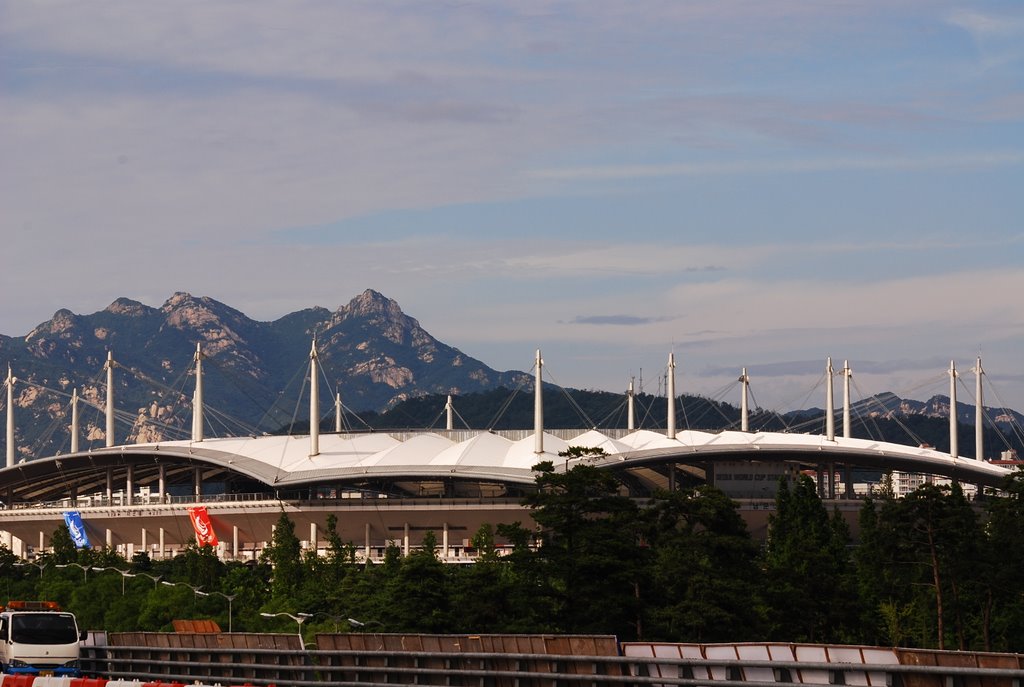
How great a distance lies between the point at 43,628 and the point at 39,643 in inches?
29.0

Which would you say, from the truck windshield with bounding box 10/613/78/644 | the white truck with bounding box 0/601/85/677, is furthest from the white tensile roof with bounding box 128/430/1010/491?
the white truck with bounding box 0/601/85/677

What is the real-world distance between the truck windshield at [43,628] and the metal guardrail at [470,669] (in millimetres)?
1895

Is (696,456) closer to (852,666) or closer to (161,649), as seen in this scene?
(161,649)

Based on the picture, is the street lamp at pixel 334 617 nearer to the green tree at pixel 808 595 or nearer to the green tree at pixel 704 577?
the green tree at pixel 704 577

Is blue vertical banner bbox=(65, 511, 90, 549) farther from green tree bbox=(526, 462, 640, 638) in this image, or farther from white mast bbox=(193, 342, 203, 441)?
green tree bbox=(526, 462, 640, 638)

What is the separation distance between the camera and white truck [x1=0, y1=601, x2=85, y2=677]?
177 feet

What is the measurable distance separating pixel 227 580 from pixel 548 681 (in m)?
81.7

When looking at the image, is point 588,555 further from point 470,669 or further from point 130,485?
point 130,485

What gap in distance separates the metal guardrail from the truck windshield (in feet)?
6.22

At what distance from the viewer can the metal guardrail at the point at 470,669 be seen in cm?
3250

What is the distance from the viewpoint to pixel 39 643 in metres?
54.8

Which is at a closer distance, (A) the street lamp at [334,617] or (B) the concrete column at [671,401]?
(A) the street lamp at [334,617]

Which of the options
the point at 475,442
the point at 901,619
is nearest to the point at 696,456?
the point at 475,442

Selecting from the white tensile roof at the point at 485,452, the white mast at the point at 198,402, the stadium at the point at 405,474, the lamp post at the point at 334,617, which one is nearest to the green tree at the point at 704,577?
the lamp post at the point at 334,617
